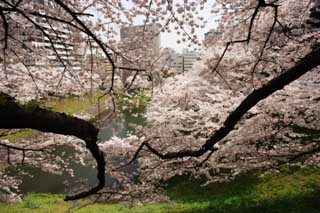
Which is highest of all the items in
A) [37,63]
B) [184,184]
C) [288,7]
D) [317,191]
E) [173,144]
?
[288,7]

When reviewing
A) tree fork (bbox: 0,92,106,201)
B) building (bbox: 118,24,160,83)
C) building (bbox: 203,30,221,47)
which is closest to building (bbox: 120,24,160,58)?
building (bbox: 118,24,160,83)

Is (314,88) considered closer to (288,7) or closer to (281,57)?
(281,57)

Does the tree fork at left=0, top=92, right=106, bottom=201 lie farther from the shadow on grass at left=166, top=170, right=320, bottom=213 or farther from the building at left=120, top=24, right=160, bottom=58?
the shadow on grass at left=166, top=170, right=320, bottom=213

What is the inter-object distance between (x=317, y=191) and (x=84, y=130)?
25.5ft

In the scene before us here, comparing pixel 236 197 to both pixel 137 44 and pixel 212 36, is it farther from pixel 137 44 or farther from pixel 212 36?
pixel 137 44

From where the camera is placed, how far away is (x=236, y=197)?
31.0 feet

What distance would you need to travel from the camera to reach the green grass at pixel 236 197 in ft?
27.2

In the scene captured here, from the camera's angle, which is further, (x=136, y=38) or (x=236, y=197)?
(x=236, y=197)

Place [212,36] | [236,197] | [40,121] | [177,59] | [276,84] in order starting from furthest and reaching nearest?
[177,59]
[236,197]
[212,36]
[276,84]
[40,121]

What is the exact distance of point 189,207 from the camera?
9.12 metres

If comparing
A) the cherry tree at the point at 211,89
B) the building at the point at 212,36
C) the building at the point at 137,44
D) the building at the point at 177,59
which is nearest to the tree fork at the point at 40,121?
the cherry tree at the point at 211,89

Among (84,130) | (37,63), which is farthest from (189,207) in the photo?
(84,130)

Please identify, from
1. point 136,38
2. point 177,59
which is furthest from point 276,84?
point 177,59

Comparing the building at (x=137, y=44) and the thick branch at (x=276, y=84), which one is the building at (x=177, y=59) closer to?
the building at (x=137, y=44)
